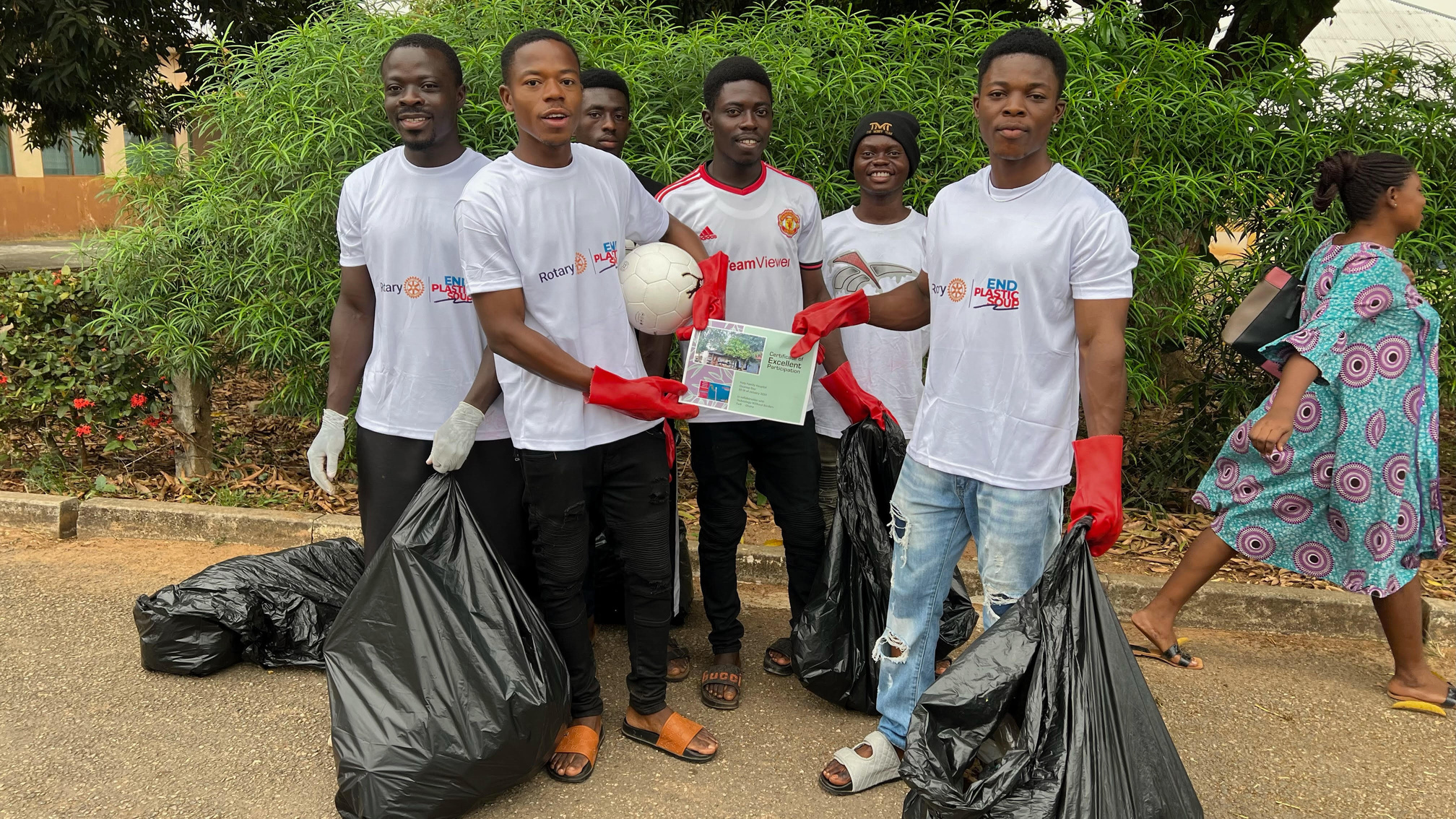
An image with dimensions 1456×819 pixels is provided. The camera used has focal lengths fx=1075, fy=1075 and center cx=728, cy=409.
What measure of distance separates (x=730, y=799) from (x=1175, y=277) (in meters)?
2.69

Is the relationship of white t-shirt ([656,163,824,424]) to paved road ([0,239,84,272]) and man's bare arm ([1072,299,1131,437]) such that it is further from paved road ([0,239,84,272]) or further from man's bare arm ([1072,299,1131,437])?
paved road ([0,239,84,272])

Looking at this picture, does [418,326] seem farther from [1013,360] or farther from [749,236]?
Answer: [1013,360]

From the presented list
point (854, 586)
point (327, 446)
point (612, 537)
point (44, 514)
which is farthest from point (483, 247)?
point (44, 514)

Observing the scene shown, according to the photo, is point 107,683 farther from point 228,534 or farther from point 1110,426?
point 1110,426

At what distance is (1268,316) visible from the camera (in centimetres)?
361

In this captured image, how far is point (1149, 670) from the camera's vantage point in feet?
12.2

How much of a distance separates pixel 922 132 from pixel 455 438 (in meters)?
2.36

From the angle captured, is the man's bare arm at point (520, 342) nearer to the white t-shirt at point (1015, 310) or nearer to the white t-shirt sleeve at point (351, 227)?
the white t-shirt sleeve at point (351, 227)

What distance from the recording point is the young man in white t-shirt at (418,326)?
10.1ft

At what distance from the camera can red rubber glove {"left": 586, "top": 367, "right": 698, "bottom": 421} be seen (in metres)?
2.88

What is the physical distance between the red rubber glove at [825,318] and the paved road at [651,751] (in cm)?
123

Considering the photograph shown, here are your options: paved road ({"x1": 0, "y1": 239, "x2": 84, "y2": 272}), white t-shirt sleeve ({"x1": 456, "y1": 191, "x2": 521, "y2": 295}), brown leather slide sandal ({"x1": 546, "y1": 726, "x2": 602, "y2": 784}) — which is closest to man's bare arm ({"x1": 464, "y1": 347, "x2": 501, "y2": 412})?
white t-shirt sleeve ({"x1": 456, "y1": 191, "x2": 521, "y2": 295})

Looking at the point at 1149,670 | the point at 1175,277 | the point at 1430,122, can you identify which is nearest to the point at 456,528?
the point at 1149,670

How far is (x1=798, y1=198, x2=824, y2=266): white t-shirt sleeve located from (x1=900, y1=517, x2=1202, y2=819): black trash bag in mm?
1367
